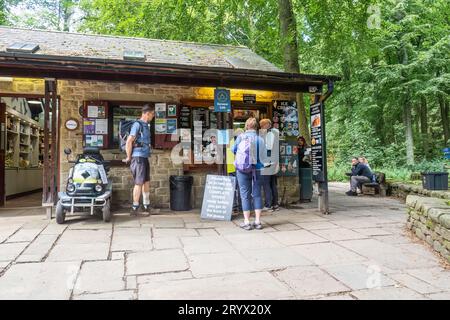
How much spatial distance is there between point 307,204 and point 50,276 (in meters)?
5.98

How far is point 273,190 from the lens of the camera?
718 cm

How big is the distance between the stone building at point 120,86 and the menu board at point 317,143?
42 centimetres

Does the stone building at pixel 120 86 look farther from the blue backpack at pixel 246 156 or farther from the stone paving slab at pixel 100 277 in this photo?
the stone paving slab at pixel 100 277

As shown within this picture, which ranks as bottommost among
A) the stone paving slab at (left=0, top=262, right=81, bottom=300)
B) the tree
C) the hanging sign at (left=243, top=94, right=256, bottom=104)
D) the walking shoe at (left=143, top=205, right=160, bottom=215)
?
the stone paving slab at (left=0, top=262, right=81, bottom=300)

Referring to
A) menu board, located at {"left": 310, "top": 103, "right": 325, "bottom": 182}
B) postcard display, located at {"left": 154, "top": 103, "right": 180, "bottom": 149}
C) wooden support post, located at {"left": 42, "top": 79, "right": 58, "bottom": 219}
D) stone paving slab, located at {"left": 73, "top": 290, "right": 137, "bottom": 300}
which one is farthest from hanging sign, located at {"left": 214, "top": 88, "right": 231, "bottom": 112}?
stone paving slab, located at {"left": 73, "top": 290, "right": 137, "bottom": 300}

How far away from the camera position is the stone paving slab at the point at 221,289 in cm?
278

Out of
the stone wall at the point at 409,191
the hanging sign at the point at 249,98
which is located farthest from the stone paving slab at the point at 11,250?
the stone wall at the point at 409,191

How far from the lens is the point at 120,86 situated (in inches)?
286

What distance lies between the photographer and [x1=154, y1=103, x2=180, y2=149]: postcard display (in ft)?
24.1

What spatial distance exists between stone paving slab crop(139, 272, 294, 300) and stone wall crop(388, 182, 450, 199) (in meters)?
5.85

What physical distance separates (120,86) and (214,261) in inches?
191

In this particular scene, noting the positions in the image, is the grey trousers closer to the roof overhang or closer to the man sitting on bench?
the man sitting on bench
